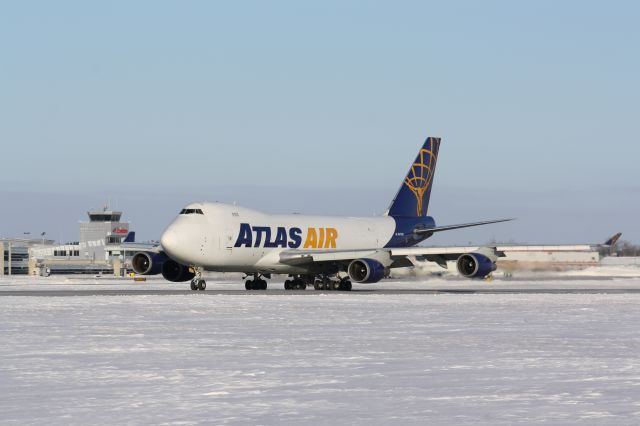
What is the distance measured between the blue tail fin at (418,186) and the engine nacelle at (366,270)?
11809 mm

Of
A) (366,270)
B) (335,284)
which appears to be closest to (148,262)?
(335,284)

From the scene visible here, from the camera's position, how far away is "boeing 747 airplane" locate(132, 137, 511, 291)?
4769cm

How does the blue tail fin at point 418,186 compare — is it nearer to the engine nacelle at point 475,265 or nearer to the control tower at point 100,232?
the engine nacelle at point 475,265

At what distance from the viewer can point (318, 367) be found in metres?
15.9

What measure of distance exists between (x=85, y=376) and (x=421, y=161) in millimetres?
48013

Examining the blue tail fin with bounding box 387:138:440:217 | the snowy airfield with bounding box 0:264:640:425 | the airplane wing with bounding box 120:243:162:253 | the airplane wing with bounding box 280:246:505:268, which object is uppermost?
the blue tail fin with bounding box 387:138:440:217

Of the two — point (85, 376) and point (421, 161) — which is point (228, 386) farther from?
point (421, 161)

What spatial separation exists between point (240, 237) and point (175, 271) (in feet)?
18.0

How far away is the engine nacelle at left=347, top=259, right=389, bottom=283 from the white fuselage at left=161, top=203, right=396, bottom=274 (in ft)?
12.2

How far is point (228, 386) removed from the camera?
13.6m

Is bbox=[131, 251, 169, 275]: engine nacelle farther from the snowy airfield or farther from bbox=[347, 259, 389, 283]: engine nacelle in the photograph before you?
the snowy airfield

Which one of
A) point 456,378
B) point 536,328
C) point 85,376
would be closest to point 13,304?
point 536,328

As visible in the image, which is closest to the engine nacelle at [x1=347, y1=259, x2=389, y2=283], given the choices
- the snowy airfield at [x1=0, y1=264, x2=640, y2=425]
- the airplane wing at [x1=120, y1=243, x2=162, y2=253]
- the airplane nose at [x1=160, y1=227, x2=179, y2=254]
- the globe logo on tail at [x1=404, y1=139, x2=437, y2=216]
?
the airplane nose at [x1=160, y1=227, x2=179, y2=254]

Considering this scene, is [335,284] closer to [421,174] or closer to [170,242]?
[170,242]
